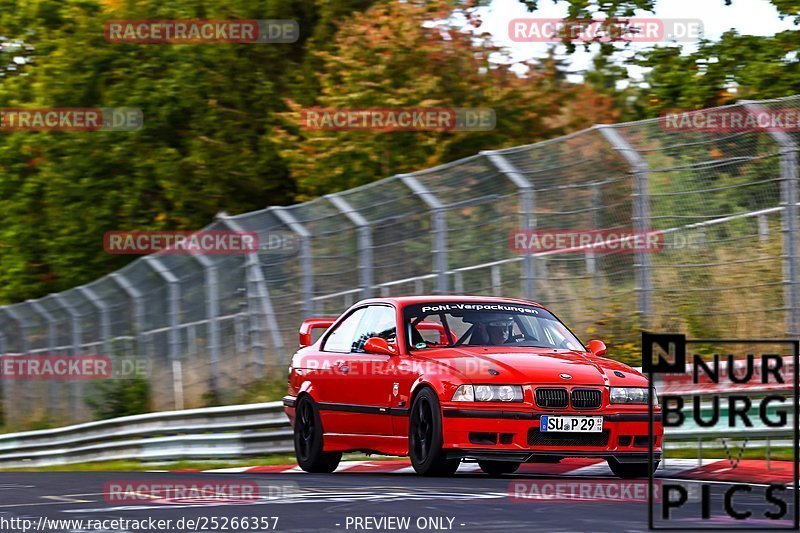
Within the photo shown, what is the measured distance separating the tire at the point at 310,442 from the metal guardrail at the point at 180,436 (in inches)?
93.0

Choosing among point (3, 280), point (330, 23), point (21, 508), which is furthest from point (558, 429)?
point (3, 280)

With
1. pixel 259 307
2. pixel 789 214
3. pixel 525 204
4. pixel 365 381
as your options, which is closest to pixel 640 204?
pixel 525 204

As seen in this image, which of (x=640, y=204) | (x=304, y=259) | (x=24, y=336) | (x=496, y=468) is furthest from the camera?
(x=24, y=336)

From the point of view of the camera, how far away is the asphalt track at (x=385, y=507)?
7.62 metres

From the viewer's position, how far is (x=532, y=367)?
10.9 m

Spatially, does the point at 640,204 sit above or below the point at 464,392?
above

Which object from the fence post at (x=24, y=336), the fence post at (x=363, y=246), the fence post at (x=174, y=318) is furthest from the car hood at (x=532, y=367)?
the fence post at (x=24, y=336)

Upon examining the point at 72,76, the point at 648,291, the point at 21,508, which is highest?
the point at 72,76

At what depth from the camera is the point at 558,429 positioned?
10.7 metres

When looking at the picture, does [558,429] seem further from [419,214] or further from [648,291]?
[419,214]

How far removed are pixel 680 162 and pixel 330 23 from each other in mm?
21752
